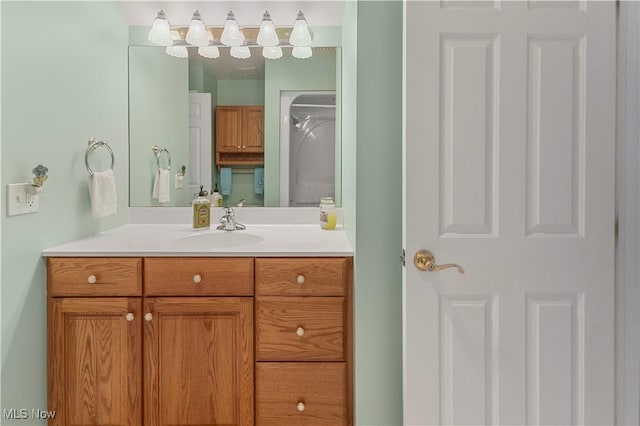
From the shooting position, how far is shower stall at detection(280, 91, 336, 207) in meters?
2.26

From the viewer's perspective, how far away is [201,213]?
6.95 ft

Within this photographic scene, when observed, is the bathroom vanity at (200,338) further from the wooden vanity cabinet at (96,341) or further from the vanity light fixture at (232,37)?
the vanity light fixture at (232,37)

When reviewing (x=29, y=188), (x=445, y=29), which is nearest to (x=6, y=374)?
Result: (x=29, y=188)

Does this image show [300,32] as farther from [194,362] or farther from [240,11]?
[194,362]

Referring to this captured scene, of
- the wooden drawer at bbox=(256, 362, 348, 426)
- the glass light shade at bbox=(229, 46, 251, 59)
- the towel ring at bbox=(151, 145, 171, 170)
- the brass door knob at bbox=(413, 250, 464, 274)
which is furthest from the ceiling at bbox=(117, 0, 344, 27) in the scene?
the wooden drawer at bbox=(256, 362, 348, 426)

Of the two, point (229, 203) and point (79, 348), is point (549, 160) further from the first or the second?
point (79, 348)

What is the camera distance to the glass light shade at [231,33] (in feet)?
7.15

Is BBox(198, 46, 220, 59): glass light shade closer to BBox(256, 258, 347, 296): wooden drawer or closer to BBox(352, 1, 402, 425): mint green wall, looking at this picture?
BBox(352, 1, 402, 425): mint green wall

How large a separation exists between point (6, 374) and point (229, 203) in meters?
1.20

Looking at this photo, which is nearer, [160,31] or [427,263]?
[427,263]

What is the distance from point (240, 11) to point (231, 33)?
0.50ft

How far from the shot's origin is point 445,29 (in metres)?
1.32

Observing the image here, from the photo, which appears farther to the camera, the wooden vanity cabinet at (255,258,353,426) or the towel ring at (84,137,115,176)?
the towel ring at (84,137,115,176)

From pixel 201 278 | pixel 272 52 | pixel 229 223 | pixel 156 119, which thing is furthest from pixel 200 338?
pixel 272 52
